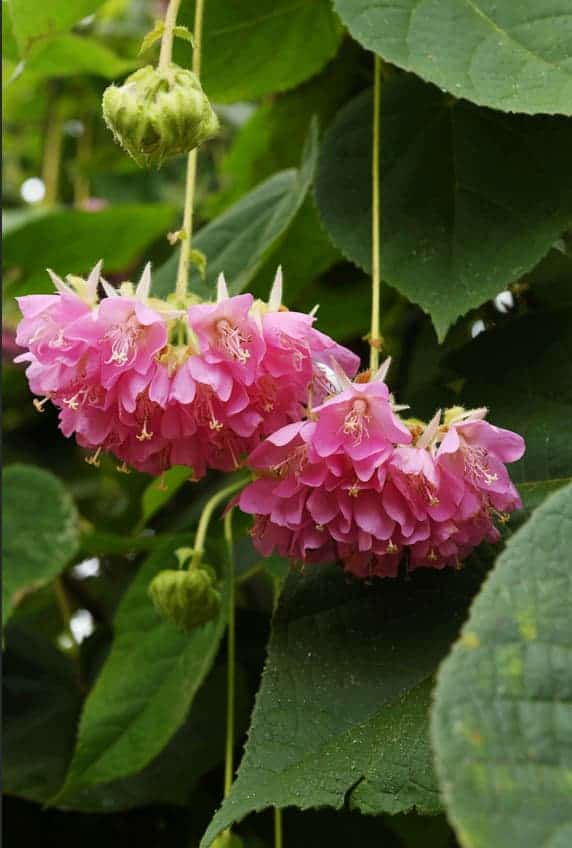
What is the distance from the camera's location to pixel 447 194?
2.63 feet

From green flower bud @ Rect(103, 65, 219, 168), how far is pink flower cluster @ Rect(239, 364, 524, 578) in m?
0.16

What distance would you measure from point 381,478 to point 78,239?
32.6 inches

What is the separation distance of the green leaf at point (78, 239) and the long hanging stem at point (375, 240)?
0.53m

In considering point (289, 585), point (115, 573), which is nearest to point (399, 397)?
point (289, 585)

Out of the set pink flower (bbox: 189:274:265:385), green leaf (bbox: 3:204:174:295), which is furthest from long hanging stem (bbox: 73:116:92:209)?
pink flower (bbox: 189:274:265:385)

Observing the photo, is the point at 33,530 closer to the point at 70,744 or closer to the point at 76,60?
the point at 70,744

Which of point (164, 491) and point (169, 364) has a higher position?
point (169, 364)

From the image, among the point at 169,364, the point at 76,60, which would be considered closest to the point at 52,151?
the point at 76,60

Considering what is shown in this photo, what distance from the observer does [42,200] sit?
1.73 metres

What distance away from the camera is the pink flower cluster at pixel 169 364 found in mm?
616

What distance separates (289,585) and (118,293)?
218 millimetres

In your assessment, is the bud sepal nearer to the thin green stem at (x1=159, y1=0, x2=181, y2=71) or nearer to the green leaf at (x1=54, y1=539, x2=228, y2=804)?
the green leaf at (x1=54, y1=539, x2=228, y2=804)

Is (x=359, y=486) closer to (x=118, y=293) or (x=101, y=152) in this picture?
(x=118, y=293)

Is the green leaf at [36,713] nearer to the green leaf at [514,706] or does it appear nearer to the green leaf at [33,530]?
the green leaf at [33,530]
